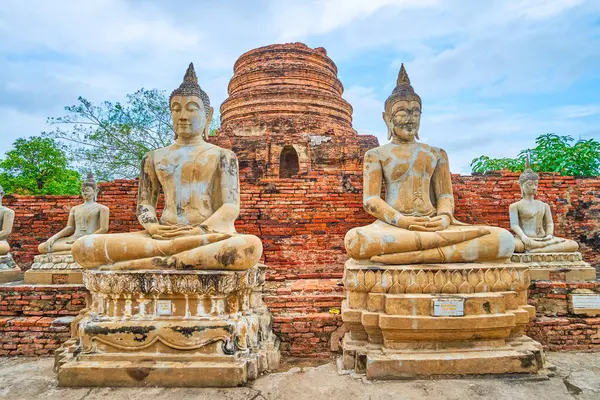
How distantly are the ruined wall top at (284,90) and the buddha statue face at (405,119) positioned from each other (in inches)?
A: 260

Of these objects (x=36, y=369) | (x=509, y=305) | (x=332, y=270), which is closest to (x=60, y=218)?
(x=36, y=369)

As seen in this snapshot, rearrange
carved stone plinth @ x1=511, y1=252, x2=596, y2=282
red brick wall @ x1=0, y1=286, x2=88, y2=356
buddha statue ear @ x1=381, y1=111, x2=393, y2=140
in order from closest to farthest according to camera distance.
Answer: buddha statue ear @ x1=381, y1=111, x2=393, y2=140
red brick wall @ x1=0, y1=286, x2=88, y2=356
carved stone plinth @ x1=511, y1=252, x2=596, y2=282

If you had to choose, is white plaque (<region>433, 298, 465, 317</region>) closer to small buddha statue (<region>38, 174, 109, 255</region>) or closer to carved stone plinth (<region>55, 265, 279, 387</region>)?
carved stone plinth (<region>55, 265, 279, 387</region>)

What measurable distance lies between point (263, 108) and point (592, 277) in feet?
29.3

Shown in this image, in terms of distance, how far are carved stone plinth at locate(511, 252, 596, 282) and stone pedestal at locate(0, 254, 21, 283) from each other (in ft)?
24.0

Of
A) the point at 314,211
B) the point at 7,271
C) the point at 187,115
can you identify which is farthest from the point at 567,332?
the point at 7,271

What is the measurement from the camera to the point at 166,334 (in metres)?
3.21

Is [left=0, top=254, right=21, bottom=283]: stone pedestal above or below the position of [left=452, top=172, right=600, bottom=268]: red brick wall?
below

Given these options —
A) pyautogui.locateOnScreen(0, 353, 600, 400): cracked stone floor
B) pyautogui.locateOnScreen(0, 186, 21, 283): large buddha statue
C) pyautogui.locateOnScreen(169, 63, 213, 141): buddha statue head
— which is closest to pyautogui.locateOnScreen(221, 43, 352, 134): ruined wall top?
pyautogui.locateOnScreen(0, 186, 21, 283): large buddha statue

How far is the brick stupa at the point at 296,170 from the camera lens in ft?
15.2

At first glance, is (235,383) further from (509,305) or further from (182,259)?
(509,305)

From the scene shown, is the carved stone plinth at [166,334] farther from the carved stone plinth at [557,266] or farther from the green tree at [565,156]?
the green tree at [565,156]

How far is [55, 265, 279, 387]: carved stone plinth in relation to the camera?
3.08 metres

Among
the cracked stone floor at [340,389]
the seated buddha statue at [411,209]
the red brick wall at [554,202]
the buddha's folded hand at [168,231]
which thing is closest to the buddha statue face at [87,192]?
the buddha's folded hand at [168,231]
